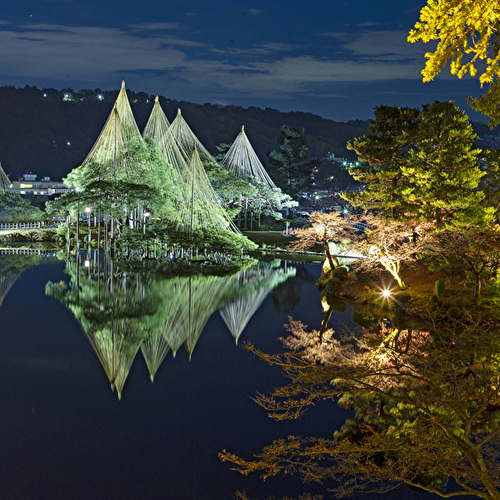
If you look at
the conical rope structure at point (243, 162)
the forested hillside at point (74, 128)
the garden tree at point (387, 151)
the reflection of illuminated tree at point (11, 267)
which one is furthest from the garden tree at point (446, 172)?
the forested hillside at point (74, 128)

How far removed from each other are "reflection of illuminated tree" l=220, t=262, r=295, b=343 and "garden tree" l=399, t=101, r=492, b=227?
6120 millimetres

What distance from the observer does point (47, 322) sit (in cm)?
1312

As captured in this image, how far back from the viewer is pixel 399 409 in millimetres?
7363

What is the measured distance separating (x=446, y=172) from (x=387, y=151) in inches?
105

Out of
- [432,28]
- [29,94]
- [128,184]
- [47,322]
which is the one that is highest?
[29,94]

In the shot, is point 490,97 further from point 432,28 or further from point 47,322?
point 47,322

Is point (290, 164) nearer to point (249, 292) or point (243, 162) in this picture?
point (243, 162)

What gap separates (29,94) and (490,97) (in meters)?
104

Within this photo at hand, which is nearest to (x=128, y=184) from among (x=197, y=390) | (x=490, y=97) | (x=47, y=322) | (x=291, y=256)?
(x=291, y=256)

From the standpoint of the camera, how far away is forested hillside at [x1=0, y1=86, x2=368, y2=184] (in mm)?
80500

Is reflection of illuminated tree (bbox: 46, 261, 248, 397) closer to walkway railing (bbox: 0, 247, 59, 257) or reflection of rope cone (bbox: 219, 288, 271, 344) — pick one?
reflection of rope cone (bbox: 219, 288, 271, 344)

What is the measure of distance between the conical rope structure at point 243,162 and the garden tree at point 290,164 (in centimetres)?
863

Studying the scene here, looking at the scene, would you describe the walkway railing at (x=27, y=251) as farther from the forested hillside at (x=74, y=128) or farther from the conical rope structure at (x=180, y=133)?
the forested hillside at (x=74, y=128)

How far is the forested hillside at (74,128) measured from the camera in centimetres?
8050
